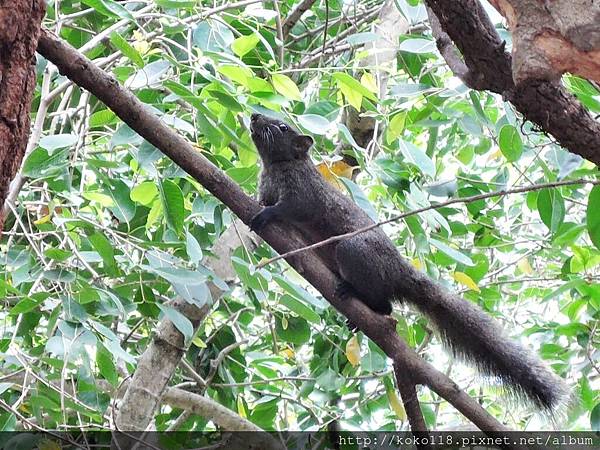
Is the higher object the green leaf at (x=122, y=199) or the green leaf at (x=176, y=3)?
the green leaf at (x=176, y=3)

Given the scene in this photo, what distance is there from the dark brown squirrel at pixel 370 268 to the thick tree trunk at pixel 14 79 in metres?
1.17

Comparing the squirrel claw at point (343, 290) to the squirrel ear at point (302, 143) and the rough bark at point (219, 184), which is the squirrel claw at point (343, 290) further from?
the squirrel ear at point (302, 143)

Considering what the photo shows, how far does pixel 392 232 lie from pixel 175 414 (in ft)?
5.00

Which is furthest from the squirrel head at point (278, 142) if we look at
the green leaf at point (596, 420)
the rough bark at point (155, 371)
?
the green leaf at point (596, 420)

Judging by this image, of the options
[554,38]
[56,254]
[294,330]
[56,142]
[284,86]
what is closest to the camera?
[554,38]

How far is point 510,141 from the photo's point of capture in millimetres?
2418

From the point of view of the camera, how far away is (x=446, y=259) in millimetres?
3293

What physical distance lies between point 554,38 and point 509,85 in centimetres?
33

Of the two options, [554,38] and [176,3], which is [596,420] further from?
[176,3]

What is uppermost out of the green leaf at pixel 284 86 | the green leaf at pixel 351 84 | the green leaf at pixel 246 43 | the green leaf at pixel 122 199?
the green leaf at pixel 246 43

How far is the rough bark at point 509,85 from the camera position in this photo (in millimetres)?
1603

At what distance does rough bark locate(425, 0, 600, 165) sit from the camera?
160 cm

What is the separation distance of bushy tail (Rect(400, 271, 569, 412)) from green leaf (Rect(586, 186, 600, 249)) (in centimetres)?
92

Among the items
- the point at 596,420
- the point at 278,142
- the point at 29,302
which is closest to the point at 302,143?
the point at 278,142
